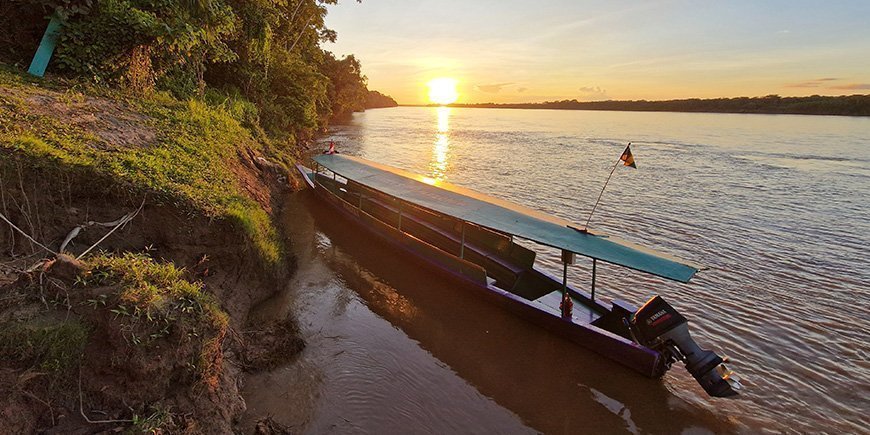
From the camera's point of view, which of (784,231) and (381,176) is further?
(784,231)

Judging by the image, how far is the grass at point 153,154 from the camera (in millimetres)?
5898

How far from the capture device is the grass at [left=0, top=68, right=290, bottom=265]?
19.4 feet

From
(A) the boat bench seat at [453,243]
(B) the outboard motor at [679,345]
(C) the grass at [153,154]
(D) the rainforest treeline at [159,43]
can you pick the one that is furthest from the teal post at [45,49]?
(B) the outboard motor at [679,345]

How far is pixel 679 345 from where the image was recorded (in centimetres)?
654

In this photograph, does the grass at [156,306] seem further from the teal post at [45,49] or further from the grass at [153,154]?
the teal post at [45,49]

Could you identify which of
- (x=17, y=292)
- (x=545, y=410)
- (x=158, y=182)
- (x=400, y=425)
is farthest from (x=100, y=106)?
(x=545, y=410)

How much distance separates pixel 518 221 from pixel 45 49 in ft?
38.5

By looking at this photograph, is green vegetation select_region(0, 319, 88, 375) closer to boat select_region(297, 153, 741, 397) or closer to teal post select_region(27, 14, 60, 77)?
boat select_region(297, 153, 741, 397)

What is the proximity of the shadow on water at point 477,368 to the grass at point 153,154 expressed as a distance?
2156mm

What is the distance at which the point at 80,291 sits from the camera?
420 centimetres

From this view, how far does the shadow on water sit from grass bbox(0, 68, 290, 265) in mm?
2156

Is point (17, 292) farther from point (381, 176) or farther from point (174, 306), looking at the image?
point (381, 176)

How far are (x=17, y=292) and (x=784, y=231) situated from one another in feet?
65.8

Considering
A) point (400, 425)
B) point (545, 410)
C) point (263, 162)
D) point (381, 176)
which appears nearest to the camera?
point (400, 425)
